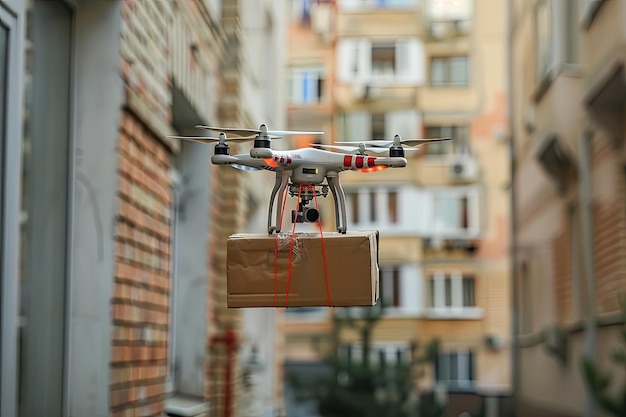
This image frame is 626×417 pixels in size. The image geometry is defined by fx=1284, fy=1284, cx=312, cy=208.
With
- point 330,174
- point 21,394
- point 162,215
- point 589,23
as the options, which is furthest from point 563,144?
point 330,174

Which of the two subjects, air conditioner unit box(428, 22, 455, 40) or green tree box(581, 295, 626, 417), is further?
air conditioner unit box(428, 22, 455, 40)

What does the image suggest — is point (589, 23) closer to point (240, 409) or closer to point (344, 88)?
point (240, 409)

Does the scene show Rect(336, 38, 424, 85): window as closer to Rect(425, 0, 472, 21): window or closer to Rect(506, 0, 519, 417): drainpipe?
Rect(425, 0, 472, 21): window

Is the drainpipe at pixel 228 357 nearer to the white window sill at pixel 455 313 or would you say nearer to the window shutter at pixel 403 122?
the window shutter at pixel 403 122

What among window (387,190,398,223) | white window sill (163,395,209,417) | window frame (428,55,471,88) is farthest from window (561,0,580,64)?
window (387,190,398,223)

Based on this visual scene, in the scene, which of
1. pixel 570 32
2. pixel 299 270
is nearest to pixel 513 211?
pixel 570 32

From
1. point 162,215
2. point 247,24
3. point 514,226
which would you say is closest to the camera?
point 162,215
